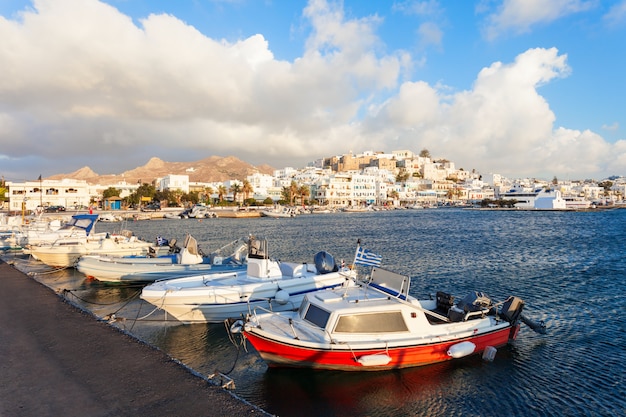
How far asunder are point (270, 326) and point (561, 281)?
21.7 meters

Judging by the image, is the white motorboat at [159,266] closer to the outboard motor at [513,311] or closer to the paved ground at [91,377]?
the paved ground at [91,377]

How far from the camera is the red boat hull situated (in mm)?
10609

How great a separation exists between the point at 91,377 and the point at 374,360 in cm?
689

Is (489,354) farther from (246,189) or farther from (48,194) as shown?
(48,194)

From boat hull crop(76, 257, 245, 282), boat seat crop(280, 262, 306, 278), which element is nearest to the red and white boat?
boat seat crop(280, 262, 306, 278)

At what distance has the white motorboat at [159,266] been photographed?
21203 mm

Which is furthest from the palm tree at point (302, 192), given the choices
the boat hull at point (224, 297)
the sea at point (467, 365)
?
the boat hull at point (224, 297)

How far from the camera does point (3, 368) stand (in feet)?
28.0

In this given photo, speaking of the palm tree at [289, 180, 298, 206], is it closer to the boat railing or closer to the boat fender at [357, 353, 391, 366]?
the boat railing

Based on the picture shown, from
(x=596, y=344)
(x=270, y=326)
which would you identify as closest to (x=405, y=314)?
(x=270, y=326)

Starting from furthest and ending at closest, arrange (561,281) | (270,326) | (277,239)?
(277,239) < (561,281) < (270,326)

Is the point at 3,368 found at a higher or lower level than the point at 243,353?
higher

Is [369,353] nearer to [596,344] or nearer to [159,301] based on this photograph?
Result: [159,301]

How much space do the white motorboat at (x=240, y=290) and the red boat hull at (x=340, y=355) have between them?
289 centimetres
